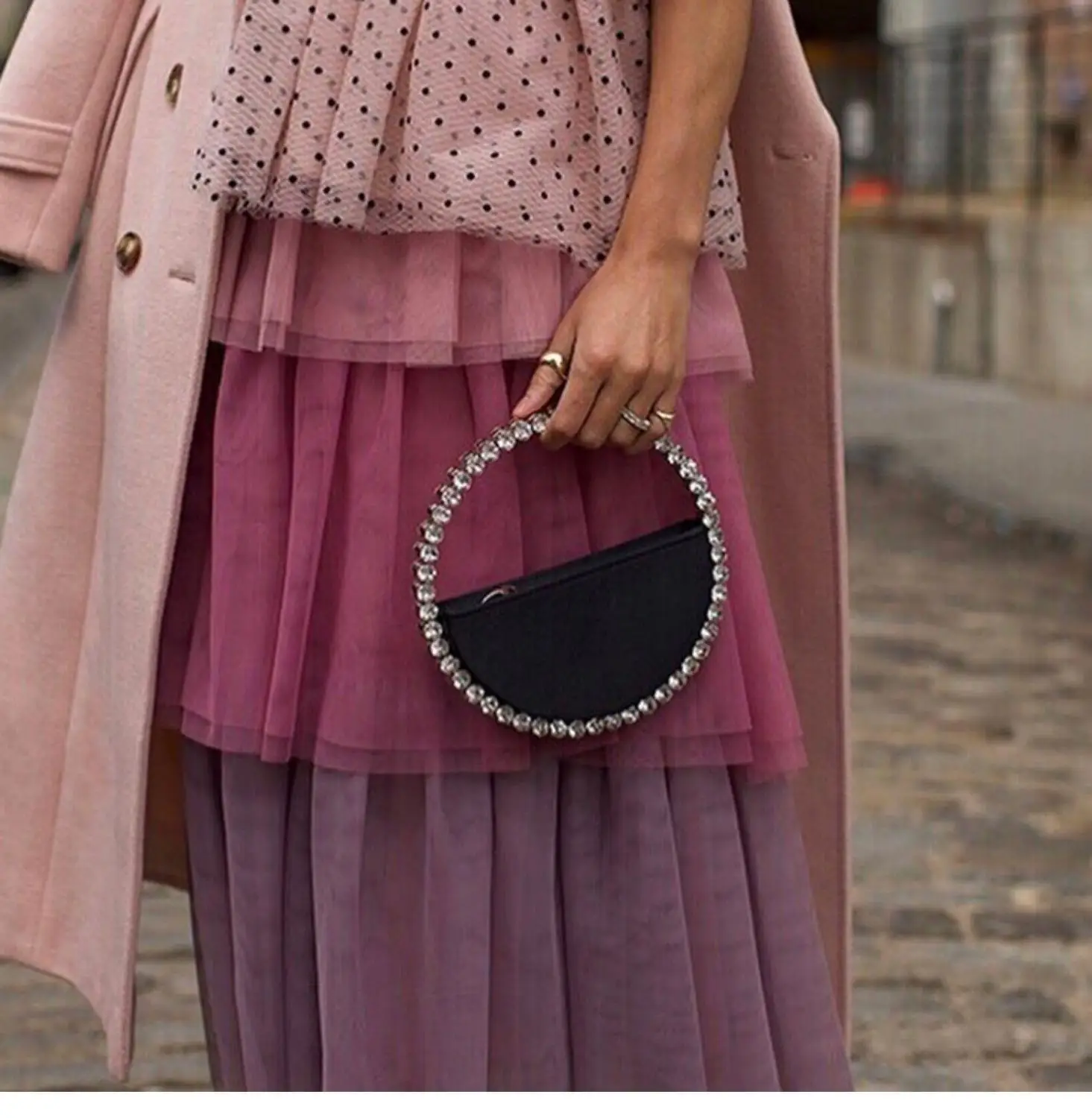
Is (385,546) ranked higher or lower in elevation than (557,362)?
lower

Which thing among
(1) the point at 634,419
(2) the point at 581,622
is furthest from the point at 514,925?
(1) the point at 634,419

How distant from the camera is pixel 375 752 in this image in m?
2.24

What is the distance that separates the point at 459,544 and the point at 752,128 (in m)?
0.54

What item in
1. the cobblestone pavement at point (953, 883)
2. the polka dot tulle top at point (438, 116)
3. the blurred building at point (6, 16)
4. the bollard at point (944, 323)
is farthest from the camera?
the blurred building at point (6, 16)

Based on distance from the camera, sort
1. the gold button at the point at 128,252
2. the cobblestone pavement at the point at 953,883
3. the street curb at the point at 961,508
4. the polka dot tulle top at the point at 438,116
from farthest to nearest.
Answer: the street curb at the point at 961,508 < the cobblestone pavement at the point at 953,883 < the gold button at the point at 128,252 < the polka dot tulle top at the point at 438,116

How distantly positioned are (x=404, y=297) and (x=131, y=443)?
35cm

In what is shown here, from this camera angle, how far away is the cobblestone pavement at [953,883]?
3.82 meters

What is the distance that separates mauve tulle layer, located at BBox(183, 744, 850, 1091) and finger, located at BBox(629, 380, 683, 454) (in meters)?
0.30

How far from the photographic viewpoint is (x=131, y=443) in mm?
2400

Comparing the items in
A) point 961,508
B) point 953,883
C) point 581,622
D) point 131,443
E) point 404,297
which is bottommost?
point 953,883

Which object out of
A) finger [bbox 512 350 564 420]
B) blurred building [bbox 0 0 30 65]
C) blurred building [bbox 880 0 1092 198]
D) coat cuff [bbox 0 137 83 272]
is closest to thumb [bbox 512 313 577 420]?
finger [bbox 512 350 564 420]

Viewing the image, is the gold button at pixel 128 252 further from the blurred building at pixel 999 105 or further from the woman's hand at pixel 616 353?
the blurred building at pixel 999 105

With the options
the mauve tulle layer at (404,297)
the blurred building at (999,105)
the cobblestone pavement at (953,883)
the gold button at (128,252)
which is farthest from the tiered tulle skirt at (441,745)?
the blurred building at (999,105)

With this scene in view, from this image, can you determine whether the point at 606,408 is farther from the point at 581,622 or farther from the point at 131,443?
the point at 131,443
